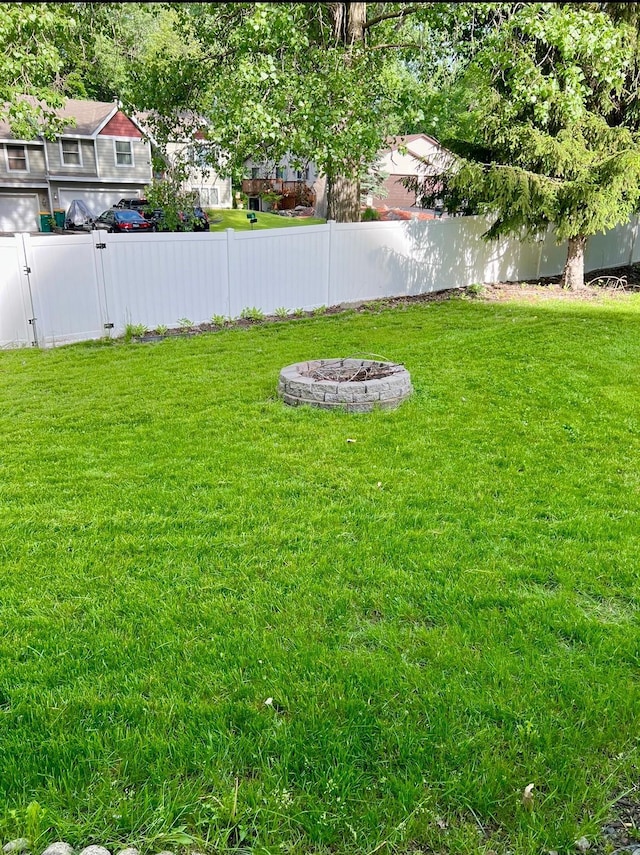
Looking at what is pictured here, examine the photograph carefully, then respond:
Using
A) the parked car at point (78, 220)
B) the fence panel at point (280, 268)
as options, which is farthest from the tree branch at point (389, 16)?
the parked car at point (78, 220)

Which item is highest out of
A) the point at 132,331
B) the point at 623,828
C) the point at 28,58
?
the point at 28,58

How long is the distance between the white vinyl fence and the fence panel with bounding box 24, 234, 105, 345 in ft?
0.04

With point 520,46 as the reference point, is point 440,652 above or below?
below

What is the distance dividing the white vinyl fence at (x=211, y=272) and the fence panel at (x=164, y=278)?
1cm

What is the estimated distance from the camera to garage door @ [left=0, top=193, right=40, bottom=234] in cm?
2828

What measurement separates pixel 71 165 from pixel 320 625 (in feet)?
99.7

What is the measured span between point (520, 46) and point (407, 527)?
28.8 ft

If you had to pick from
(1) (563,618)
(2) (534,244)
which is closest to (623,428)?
(1) (563,618)

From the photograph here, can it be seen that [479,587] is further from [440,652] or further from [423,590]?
[440,652]

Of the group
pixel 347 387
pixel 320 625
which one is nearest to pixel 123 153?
pixel 347 387

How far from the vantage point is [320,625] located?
2.50 meters

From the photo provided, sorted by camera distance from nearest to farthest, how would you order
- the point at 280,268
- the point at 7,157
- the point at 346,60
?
the point at 346,60, the point at 280,268, the point at 7,157

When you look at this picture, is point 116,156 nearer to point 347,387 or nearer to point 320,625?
point 347,387

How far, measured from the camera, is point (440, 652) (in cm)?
233
